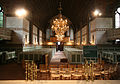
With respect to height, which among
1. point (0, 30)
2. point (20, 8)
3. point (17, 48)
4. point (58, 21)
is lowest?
point (17, 48)

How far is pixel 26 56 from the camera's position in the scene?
9.44 m

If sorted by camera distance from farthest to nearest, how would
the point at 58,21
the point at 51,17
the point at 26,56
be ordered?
the point at 51,17, the point at 58,21, the point at 26,56

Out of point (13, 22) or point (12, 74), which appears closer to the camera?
point (12, 74)

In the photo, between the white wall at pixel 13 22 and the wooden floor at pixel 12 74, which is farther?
the white wall at pixel 13 22

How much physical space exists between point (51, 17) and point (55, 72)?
24.1 metres

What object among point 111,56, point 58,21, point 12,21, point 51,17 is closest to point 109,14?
point 111,56

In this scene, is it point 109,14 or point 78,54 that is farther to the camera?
point 109,14

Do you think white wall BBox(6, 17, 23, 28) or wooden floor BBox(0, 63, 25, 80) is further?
white wall BBox(6, 17, 23, 28)

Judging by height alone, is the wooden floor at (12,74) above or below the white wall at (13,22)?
below

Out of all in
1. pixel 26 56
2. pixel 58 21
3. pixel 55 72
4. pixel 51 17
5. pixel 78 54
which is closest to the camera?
pixel 55 72

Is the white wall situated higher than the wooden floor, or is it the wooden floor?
the white wall

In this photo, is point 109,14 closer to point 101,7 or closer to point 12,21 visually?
point 101,7

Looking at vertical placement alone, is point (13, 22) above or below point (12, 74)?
above

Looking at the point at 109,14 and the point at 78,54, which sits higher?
the point at 109,14
